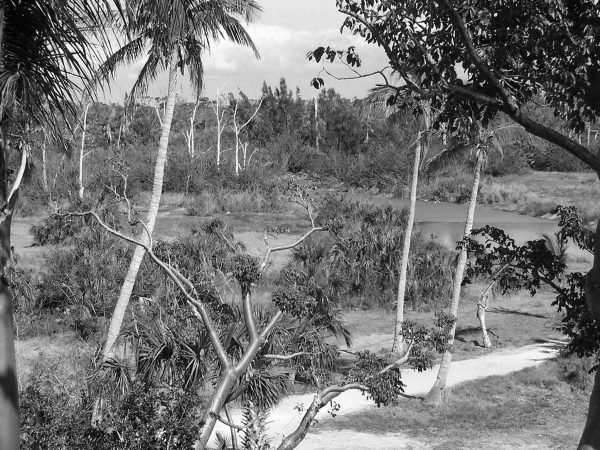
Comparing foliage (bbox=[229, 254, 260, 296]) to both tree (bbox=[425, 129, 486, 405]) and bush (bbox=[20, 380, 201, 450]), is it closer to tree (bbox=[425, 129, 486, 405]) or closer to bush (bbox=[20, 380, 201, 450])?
bush (bbox=[20, 380, 201, 450])

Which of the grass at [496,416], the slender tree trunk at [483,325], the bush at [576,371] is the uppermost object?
the slender tree trunk at [483,325]

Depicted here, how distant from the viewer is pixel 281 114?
251ft

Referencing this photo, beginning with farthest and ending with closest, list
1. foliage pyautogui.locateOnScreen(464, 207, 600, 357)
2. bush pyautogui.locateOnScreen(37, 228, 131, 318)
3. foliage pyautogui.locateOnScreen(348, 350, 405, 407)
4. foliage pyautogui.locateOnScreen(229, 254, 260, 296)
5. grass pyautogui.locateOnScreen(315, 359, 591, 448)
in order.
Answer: bush pyautogui.locateOnScreen(37, 228, 131, 318) < grass pyautogui.locateOnScreen(315, 359, 591, 448) < foliage pyautogui.locateOnScreen(229, 254, 260, 296) < foliage pyautogui.locateOnScreen(348, 350, 405, 407) < foliage pyautogui.locateOnScreen(464, 207, 600, 357)

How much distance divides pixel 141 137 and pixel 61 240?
4136cm

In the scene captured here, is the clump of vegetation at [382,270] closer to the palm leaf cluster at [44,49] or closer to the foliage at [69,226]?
the foliage at [69,226]

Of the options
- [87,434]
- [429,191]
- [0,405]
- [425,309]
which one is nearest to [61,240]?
[425,309]

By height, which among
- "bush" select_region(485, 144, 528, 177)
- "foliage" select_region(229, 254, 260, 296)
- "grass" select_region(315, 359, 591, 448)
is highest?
"bush" select_region(485, 144, 528, 177)

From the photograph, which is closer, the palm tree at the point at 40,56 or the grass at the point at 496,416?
the palm tree at the point at 40,56

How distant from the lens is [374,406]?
627 inches

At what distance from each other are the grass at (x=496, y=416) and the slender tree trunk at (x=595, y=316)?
754 cm

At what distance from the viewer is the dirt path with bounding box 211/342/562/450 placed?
13750 mm

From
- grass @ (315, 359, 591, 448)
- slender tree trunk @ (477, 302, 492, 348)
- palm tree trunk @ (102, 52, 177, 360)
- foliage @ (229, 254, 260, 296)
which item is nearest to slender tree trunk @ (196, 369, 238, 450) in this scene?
foliage @ (229, 254, 260, 296)

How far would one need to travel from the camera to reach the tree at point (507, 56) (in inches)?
257

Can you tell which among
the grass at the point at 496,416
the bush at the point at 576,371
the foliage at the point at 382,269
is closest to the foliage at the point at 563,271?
the grass at the point at 496,416
